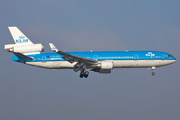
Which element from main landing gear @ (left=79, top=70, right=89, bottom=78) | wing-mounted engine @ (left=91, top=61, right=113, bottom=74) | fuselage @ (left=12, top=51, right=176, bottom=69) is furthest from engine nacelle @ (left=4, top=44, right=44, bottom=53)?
wing-mounted engine @ (left=91, top=61, right=113, bottom=74)

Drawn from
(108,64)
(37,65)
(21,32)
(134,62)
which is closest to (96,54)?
(108,64)

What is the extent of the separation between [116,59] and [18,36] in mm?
20270

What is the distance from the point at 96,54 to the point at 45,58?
390 inches

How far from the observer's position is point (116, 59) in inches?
2281

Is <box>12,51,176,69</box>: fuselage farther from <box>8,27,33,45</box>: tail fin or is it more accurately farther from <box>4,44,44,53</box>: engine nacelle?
<box>8,27,33,45</box>: tail fin

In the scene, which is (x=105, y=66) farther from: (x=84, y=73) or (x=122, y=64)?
(x=84, y=73)

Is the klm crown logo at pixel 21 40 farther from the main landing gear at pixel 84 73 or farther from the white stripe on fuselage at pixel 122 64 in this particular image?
the main landing gear at pixel 84 73

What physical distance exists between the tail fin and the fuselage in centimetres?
378

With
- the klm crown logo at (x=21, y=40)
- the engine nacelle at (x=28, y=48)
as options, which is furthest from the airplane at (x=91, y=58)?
the klm crown logo at (x=21, y=40)

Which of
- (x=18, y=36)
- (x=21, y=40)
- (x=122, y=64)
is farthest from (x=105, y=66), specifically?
(x=18, y=36)

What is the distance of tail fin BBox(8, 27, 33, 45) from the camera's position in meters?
61.2

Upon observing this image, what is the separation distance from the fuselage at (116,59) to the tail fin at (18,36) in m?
3.78

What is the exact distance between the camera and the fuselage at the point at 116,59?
191 ft

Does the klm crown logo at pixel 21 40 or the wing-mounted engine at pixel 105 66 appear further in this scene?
the klm crown logo at pixel 21 40
